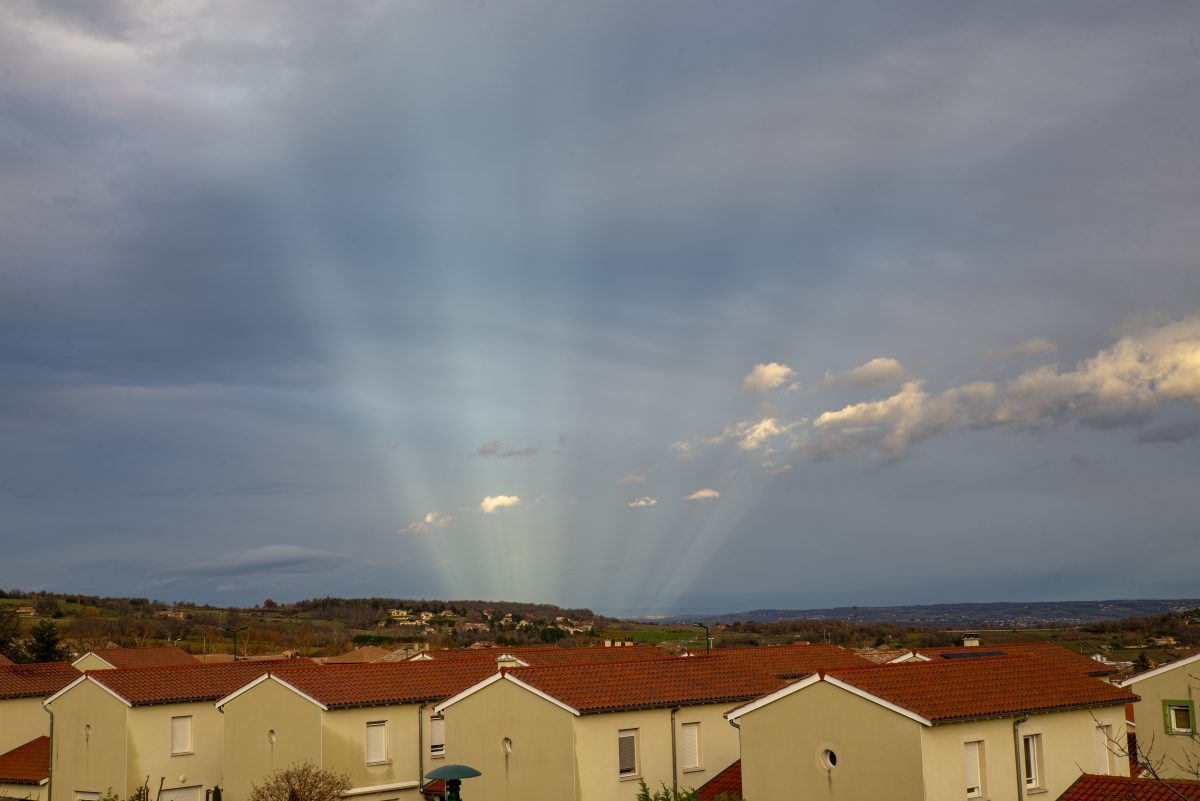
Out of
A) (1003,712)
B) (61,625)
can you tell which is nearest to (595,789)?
(1003,712)

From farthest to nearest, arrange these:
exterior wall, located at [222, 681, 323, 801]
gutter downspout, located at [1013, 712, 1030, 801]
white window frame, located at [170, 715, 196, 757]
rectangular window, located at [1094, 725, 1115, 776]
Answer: white window frame, located at [170, 715, 196, 757] → exterior wall, located at [222, 681, 323, 801] → rectangular window, located at [1094, 725, 1115, 776] → gutter downspout, located at [1013, 712, 1030, 801]

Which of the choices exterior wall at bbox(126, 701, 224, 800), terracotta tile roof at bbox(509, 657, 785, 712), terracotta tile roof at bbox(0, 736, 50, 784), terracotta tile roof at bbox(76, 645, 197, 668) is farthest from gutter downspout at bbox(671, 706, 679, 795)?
terracotta tile roof at bbox(76, 645, 197, 668)

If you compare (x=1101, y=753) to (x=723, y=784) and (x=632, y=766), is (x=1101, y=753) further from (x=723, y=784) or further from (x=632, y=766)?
(x=632, y=766)

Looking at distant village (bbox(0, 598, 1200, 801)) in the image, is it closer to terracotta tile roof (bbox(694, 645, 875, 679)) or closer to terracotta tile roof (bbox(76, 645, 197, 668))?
terracotta tile roof (bbox(694, 645, 875, 679))

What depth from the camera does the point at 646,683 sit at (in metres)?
32.9

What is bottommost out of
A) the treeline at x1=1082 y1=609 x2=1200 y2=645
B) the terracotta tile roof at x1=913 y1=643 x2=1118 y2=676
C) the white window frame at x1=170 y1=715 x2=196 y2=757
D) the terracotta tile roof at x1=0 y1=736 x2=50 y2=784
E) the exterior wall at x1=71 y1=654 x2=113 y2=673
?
the treeline at x1=1082 y1=609 x2=1200 y2=645

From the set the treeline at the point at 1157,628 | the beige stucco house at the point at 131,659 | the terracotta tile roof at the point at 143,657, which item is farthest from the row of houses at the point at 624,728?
the treeline at the point at 1157,628

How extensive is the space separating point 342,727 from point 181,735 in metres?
9.55

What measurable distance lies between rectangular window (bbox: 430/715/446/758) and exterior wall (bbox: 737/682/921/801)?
506 inches

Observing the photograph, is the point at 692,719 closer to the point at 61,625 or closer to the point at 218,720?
the point at 218,720

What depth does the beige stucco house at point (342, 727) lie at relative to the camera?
34906mm

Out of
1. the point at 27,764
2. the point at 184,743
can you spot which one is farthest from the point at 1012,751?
the point at 27,764

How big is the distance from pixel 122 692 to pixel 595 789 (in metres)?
19.4

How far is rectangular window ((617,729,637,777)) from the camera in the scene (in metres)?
31.2
